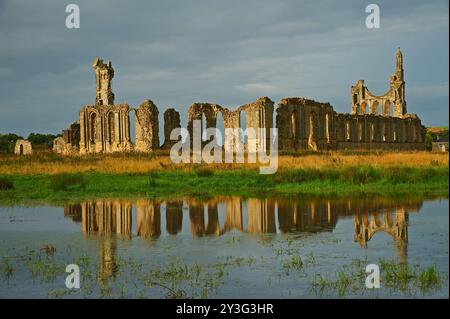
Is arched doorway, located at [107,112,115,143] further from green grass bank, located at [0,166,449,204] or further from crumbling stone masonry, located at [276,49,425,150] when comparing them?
green grass bank, located at [0,166,449,204]

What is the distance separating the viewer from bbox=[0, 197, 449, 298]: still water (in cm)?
744

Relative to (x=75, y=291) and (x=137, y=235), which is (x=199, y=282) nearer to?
(x=75, y=291)

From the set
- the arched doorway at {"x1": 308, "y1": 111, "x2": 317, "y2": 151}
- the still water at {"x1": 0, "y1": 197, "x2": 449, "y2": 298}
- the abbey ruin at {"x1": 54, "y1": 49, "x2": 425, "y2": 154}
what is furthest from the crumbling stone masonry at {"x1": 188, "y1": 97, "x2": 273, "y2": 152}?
the still water at {"x1": 0, "y1": 197, "x2": 449, "y2": 298}

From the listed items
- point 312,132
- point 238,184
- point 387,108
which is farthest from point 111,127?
point 387,108

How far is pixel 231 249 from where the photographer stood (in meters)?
10.0

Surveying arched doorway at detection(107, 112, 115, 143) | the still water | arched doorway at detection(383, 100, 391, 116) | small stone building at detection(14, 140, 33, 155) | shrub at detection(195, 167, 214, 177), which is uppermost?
arched doorway at detection(383, 100, 391, 116)

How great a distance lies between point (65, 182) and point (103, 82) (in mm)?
30776

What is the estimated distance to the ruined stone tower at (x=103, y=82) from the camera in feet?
164

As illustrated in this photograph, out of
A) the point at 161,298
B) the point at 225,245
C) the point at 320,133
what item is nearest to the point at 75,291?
the point at 161,298

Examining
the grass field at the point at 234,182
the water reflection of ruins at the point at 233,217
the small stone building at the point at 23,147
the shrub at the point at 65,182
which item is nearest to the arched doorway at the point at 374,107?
the small stone building at the point at 23,147

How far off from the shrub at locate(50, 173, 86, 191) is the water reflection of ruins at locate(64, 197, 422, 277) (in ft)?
11.6

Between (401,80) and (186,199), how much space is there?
5076 centimetres

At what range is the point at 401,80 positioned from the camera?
209 feet
